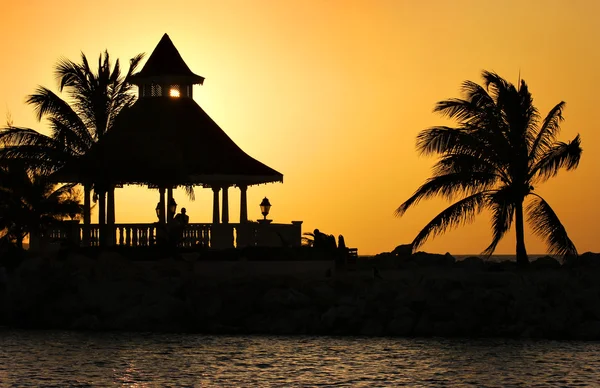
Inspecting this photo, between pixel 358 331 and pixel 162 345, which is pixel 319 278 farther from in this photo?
pixel 162 345

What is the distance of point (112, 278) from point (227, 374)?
34.5ft

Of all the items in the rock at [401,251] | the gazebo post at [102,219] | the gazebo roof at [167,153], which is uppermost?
the gazebo roof at [167,153]

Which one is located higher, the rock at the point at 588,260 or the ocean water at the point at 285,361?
the rock at the point at 588,260

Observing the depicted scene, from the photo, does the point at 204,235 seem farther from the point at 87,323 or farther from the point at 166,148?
the point at 87,323

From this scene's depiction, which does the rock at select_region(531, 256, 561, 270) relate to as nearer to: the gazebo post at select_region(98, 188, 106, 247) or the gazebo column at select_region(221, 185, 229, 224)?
the gazebo column at select_region(221, 185, 229, 224)

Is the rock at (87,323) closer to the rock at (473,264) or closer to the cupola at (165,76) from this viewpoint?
the cupola at (165,76)

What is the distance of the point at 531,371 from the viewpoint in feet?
114

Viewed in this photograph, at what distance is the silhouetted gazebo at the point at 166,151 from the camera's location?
45.3m

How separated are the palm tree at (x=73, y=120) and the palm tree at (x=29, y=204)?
12.3 feet

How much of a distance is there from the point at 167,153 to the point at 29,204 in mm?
8134

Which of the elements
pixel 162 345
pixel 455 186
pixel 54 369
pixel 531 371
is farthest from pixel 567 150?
pixel 54 369

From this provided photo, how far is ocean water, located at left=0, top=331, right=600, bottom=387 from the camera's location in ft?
112

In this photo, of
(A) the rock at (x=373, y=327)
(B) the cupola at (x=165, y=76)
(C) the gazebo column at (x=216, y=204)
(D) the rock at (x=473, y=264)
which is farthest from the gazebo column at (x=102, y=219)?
(D) the rock at (x=473, y=264)

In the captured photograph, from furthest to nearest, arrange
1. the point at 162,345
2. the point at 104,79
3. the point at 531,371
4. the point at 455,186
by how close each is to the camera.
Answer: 1. the point at 104,79
2. the point at 455,186
3. the point at 162,345
4. the point at 531,371
